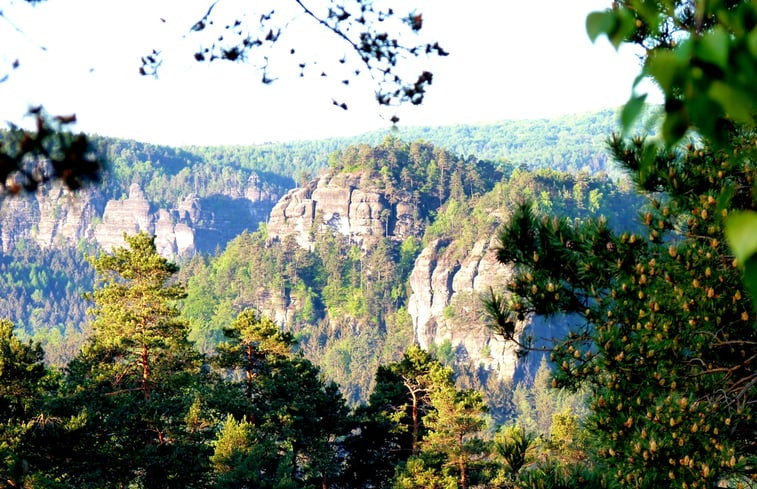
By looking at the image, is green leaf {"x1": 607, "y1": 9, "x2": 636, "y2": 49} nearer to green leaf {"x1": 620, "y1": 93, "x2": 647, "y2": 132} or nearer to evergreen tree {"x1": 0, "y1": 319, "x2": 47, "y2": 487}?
green leaf {"x1": 620, "y1": 93, "x2": 647, "y2": 132}

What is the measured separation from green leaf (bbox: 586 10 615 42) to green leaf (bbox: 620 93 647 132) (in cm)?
11

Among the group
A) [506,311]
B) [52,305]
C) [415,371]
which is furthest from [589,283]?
[52,305]

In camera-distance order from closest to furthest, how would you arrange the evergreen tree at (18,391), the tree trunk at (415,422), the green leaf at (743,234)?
1. the green leaf at (743,234)
2. the evergreen tree at (18,391)
3. the tree trunk at (415,422)

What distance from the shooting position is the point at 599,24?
45.8 inches

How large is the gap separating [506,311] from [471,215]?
11368cm

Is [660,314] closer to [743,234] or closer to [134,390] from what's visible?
[743,234]

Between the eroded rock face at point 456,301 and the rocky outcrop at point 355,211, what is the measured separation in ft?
48.8

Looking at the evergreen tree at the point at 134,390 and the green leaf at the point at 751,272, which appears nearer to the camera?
the green leaf at the point at 751,272

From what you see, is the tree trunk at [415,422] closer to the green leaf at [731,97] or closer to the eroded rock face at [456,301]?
the green leaf at [731,97]

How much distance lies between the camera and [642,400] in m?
5.59

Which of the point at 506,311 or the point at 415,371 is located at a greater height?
the point at 506,311

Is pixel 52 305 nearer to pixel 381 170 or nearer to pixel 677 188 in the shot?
pixel 381 170

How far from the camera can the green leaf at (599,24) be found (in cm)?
116

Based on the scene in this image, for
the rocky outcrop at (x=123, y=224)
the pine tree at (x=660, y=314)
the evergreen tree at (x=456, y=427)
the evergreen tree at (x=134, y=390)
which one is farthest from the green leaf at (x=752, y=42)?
the rocky outcrop at (x=123, y=224)
